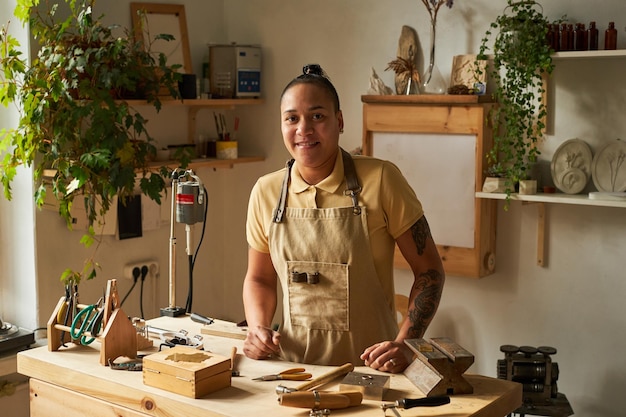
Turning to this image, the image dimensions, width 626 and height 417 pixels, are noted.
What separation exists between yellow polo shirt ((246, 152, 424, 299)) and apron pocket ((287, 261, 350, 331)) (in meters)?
0.13

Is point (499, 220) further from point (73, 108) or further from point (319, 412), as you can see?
point (319, 412)

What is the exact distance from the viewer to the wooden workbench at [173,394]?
1.99 metres

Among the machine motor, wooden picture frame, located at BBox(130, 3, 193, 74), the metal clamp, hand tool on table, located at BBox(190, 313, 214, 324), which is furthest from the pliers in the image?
wooden picture frame, located at BBox(130, 3, 193, 74)

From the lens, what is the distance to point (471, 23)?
3.98 meters

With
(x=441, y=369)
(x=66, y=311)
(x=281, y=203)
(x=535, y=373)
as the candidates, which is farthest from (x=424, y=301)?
(x=535, y=373)

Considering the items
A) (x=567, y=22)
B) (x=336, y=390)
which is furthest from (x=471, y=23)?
(x=336, y=390)

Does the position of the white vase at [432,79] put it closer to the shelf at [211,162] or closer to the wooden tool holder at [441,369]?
the shelf at [211,162]

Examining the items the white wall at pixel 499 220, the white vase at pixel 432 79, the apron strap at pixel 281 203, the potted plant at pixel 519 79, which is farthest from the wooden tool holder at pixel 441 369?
the white vase at pixel 432 79

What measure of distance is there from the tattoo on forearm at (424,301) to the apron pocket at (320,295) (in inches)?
8.5

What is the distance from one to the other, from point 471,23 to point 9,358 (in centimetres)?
260

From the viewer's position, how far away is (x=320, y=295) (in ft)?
8.41

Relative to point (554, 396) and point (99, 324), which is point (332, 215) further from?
point (554, 396)

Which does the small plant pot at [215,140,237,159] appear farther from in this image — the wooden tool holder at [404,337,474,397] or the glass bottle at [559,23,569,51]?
the wooden tool holder at [404,337,474,397]

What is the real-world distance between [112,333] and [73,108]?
1.57 m
